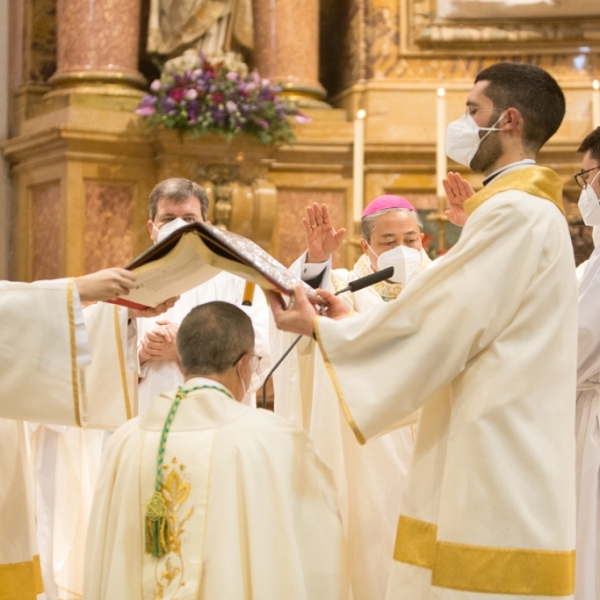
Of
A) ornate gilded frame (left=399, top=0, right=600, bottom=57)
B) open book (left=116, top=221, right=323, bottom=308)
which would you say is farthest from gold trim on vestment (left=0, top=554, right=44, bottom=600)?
ornate gilded frame (left=399, top=0, right=600, bottom=57)

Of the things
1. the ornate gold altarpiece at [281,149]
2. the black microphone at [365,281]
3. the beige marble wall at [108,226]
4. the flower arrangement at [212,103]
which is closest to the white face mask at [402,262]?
the black microphone at [365,281]

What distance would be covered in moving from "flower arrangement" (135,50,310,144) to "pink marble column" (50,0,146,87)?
56 centimetres

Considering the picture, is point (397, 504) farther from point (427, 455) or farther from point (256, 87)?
point (256, 87)

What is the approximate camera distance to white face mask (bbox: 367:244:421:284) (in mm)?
4422

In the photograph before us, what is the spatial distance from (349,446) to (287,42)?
12.7 ft

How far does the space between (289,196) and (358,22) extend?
1.36 m

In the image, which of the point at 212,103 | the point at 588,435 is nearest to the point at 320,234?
the point at 588,435

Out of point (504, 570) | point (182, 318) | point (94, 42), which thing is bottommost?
point (504, 570)

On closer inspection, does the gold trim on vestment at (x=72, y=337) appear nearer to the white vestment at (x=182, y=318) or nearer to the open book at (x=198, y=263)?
the open book at (x=198, y=263)

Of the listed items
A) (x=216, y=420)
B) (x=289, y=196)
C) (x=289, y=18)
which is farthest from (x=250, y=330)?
(x=289, y=18)

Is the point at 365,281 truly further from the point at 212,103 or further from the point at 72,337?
the point at 212,103

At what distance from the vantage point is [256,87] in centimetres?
644

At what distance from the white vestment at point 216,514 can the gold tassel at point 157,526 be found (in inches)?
0.8

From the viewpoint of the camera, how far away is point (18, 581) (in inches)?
143
